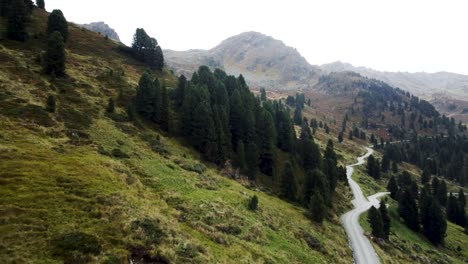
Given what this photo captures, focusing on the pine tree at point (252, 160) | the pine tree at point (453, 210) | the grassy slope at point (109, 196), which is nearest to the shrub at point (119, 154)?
the grassy slope at point (109, 196)

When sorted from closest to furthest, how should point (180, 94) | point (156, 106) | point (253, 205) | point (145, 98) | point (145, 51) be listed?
point (253, 205) → point (156, 106) → point (145, 98) → point (180, 94) → point (145, 51)

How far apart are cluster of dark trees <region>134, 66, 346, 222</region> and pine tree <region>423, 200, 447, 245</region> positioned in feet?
84.3

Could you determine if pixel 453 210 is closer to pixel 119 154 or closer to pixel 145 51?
pixel 119 154

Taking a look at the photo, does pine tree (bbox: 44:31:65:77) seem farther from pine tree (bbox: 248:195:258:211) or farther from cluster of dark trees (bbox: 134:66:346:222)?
pine tree (bbox: 248:195:258:211)

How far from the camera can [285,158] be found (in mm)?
96500

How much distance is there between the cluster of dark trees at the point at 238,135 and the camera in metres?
70.8

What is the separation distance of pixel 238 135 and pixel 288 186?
23.9 m

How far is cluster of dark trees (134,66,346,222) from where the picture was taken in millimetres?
70812

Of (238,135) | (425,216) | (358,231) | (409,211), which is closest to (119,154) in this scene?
(238,135)

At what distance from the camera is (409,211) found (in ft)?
282

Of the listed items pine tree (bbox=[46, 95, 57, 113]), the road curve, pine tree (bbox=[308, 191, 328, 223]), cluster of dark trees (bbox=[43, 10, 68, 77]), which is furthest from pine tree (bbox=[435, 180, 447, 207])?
cluster of dark trees (bbox=[43, 10, 68, 77])

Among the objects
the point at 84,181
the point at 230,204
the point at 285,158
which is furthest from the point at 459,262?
the point at 84,181

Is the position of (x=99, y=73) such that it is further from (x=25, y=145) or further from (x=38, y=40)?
(x=25, y=145)

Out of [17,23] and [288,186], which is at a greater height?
[17,23]
